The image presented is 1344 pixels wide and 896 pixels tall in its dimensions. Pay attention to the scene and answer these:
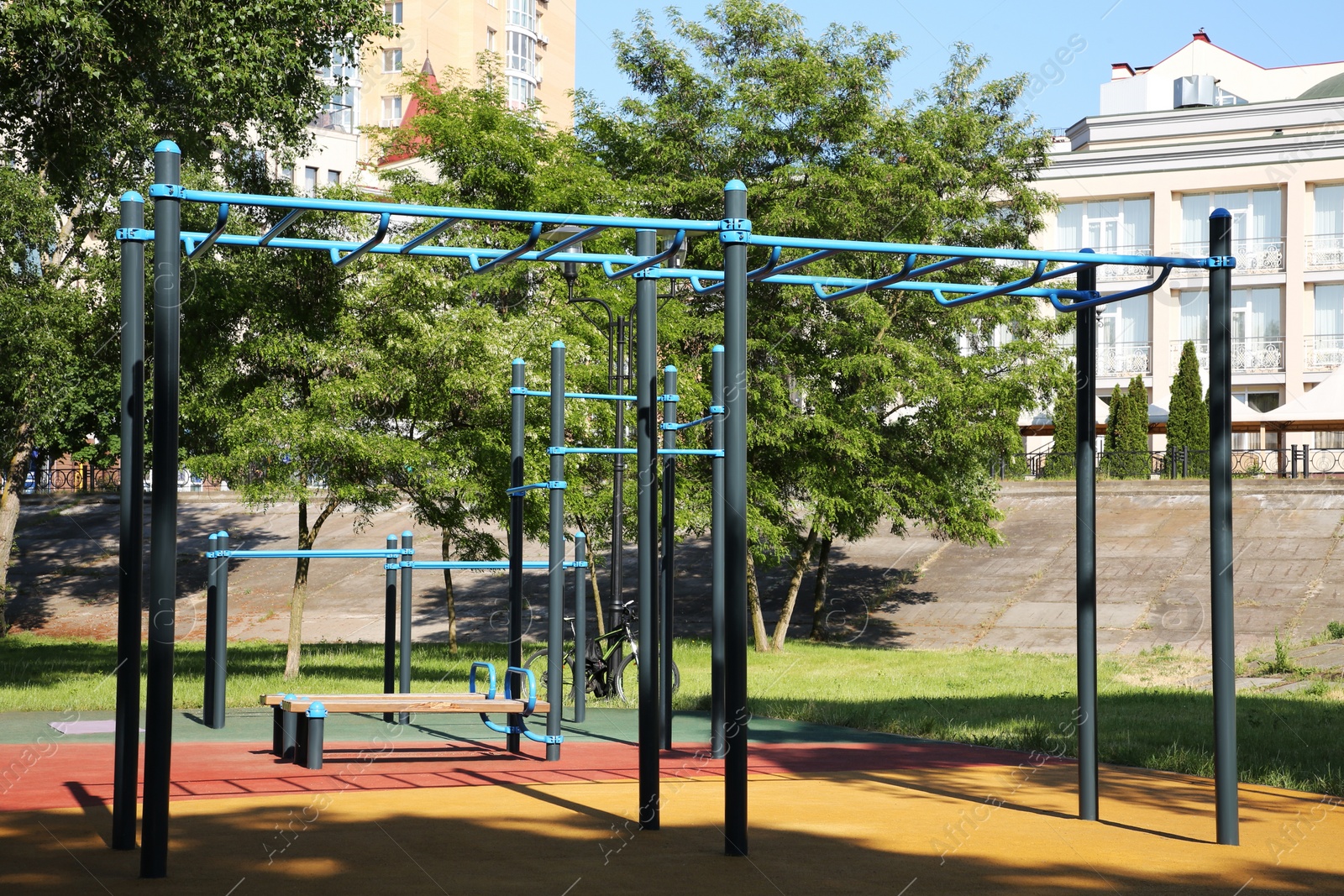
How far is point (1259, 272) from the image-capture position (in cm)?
4422

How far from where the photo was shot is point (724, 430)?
22.8 feet

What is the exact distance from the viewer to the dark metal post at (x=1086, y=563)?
7539mm

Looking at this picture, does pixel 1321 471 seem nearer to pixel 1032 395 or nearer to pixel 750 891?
pixel 1032 395

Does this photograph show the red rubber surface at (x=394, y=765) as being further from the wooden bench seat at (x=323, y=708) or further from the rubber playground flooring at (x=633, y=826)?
the wooden bench seat at (x=323, y=708)

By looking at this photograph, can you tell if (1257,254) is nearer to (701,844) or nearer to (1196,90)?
(1196,90)

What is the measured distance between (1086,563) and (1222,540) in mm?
837

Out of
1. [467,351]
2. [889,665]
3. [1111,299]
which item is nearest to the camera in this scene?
[1111,299]

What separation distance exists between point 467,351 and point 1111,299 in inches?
413

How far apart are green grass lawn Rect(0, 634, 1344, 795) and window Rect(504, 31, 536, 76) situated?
59508 millimetres

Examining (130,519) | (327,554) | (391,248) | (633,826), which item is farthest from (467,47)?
(633,826)

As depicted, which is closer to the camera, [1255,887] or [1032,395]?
[1255,887]

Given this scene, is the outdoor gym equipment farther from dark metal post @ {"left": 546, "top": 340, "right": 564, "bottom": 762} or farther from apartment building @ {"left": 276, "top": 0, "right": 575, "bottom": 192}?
apartment building @ {"left": 276, "top": 0, "right": 575, "bottom": 192}

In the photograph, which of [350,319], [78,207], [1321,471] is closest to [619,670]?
[350,319]

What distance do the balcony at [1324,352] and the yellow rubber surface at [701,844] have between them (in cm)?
3942
